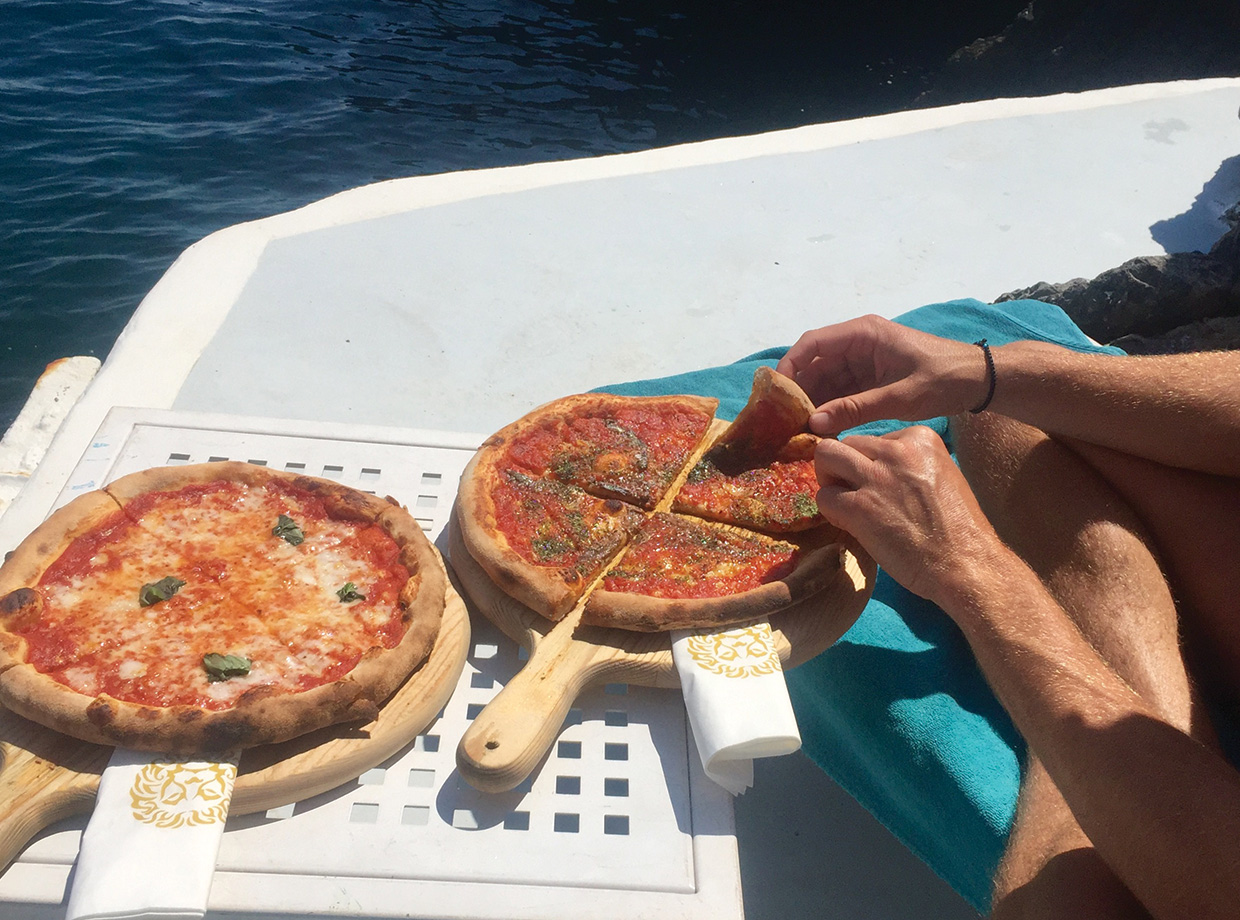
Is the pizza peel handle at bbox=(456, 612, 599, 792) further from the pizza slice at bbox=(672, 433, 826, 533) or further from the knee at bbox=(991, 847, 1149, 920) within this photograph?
the knee at bbox=(991, 847, 1149, 920)

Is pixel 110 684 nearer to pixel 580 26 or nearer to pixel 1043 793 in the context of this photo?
pixel 1043 793

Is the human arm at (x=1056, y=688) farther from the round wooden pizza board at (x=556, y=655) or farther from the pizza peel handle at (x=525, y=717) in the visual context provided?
the pizza peel handle at (x=525, y=717)

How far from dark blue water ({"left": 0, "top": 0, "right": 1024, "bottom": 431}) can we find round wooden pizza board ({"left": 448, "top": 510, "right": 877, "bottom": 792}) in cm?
806

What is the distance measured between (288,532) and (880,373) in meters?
1.82

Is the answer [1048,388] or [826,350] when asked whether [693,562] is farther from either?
[1048,388]

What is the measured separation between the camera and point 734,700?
2.08m

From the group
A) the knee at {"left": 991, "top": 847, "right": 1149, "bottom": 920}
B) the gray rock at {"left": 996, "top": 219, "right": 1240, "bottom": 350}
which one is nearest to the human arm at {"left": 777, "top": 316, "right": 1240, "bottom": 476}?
the knee at {"left": 991, "top": 847, "right": 1149, "bottom": 920}

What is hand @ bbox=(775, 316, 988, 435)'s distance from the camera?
2.78 meters

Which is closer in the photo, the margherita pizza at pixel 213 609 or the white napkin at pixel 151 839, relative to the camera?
the white napkin at pixel 151 839

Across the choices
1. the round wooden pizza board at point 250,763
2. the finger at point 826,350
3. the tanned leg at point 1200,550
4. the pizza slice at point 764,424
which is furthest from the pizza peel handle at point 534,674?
the tanned leg at point 1200,550

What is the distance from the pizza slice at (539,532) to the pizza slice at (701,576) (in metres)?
0.07

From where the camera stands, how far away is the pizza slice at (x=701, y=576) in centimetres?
226

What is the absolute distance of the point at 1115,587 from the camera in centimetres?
254

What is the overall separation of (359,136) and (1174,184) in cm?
1098
